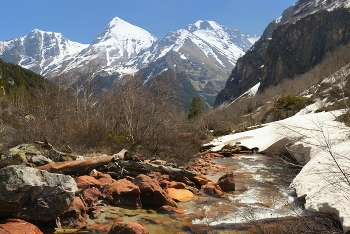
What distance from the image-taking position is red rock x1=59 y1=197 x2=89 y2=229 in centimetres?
644

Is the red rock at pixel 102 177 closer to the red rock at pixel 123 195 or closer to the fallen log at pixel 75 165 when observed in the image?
the fallen log at pixel 75 165

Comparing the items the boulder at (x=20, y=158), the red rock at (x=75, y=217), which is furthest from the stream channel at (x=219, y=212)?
the boulder at (x=20, y=158)

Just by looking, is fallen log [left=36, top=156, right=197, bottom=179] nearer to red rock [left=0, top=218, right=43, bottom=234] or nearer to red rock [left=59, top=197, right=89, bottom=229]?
red rock [left=59, top=197, right=89, bottom=229]

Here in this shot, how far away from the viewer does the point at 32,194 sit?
5.91 meters

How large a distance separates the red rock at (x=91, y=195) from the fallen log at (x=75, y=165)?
1.53 m

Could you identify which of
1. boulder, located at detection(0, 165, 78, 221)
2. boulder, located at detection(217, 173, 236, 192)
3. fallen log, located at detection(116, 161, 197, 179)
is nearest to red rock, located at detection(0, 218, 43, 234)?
boulder, located at detection(0, 165, 78, 221)

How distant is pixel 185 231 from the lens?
6820 millimetres

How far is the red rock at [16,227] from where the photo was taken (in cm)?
504

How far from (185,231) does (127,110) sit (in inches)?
536

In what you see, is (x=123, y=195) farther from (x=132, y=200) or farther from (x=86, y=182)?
(x=86, y=182)

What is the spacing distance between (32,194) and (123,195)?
3.07 metres

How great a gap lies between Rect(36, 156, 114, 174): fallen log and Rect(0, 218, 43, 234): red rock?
3309 millimetres

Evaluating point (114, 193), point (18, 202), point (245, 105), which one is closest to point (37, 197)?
point (18, 202)

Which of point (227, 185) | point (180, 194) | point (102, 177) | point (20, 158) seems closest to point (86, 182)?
point (102, 177)
